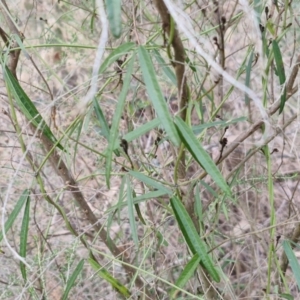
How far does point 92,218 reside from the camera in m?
1.00

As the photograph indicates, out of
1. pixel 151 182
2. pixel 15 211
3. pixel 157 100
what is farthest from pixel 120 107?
pixel 15 211

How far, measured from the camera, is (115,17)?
41 centimetres

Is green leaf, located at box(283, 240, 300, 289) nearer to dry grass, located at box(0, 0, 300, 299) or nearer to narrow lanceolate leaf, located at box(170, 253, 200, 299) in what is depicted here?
dry grass, located at box(0, 0, 300, 299)

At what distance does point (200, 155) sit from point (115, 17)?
8.6 inches

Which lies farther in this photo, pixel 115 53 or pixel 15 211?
pixel 15 211

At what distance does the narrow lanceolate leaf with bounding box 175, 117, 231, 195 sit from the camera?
0.57m

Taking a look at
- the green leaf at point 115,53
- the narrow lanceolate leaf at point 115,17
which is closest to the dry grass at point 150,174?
the green leaf at point 115,53

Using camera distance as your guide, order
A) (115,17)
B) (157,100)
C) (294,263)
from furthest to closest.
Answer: (294,263) → (157,100) → (115,17)

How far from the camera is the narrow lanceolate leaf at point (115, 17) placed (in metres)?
0.40

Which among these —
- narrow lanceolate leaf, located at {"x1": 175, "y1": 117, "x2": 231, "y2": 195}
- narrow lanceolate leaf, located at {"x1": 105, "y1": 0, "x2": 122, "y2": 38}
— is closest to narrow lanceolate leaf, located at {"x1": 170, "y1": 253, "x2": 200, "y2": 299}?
narrow lanceolate leaf, located at {"x1": 175, "y1": 117, "x2": 231, "y2": 195}

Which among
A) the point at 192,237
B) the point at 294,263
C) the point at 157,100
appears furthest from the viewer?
the point at 294,263

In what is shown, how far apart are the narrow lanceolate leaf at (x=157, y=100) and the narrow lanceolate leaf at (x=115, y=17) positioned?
0.12 m

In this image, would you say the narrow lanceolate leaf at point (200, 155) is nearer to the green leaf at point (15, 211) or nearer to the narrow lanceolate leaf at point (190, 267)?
the narrow lanceolate leaf at point (190, 267)

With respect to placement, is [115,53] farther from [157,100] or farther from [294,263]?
[294,263]
